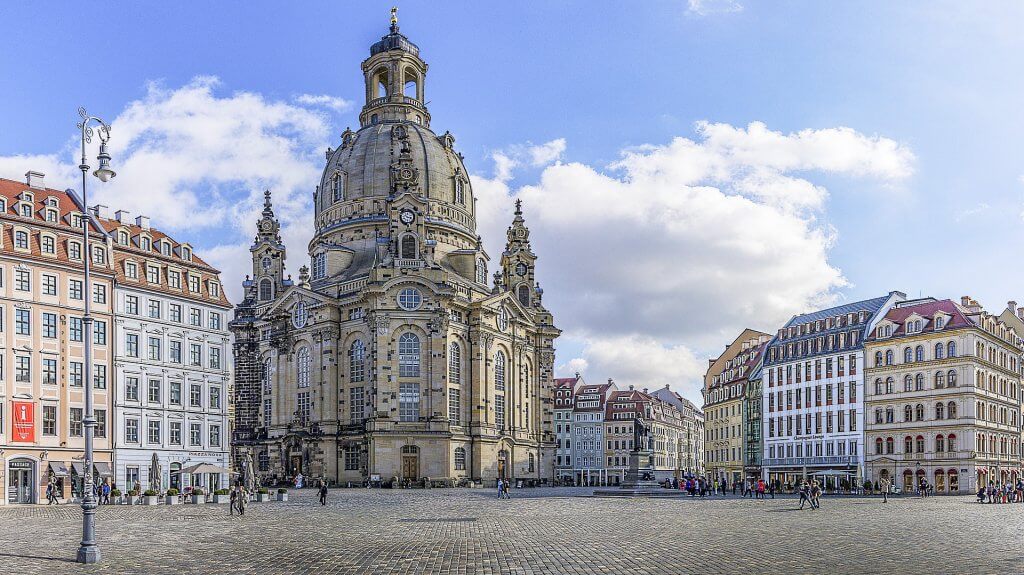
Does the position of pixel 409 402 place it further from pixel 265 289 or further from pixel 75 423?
pixel 75 423

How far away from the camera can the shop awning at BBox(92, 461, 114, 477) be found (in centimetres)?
7256

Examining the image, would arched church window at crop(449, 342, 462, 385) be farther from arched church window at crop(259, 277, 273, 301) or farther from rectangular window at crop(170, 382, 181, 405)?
rectangular window at crop(170, 382, 181, 405)

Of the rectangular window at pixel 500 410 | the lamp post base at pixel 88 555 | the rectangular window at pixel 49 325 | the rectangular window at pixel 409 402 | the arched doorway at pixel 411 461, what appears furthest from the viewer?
the rectangular window at pixel 500 410

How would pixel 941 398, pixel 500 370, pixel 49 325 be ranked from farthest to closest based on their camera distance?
pixel 500 370
pixel 941 398
pixel 49 325

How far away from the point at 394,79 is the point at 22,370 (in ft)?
246

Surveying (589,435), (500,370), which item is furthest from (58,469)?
(589,435)

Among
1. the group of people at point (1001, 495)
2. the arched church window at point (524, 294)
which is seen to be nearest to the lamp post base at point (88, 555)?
the group of people at point (1001, 495)

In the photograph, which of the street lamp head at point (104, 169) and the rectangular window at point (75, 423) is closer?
the street lamp head at point (104, 169)

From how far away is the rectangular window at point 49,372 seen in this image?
70.1 metres

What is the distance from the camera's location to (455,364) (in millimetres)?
113500

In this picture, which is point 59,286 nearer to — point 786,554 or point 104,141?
point 104,141

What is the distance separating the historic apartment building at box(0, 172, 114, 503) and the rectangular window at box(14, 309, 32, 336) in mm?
65

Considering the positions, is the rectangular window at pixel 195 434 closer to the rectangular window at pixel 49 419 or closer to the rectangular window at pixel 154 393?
the rectangular window at pixel 154 393

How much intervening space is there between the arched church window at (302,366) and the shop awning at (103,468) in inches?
1703
